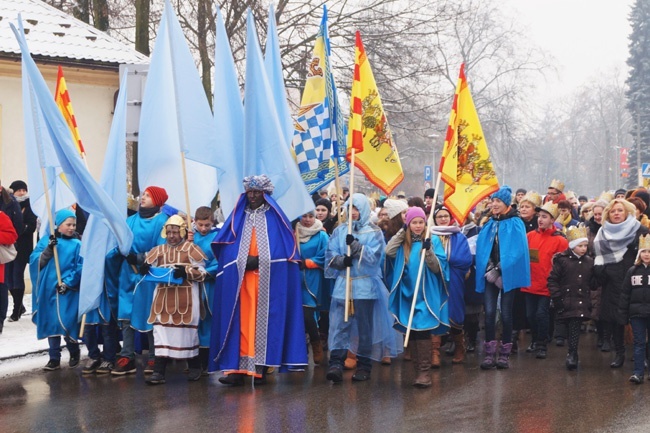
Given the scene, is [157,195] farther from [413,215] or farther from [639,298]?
[639,298]

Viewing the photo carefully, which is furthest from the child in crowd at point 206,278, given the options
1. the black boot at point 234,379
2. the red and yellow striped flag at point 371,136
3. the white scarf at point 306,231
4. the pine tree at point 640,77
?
the pine tree at point 640,77

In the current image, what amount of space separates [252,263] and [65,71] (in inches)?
419

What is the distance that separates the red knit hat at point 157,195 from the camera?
10891mm

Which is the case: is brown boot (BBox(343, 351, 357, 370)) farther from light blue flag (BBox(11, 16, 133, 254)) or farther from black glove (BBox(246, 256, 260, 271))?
light blue flag (BBox(11, 16, 133, 254))

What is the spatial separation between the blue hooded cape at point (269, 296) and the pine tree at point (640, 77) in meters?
61.9

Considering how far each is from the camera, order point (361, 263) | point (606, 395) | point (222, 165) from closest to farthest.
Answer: point (606, 395) < point (361, 263) < point (222, 165)

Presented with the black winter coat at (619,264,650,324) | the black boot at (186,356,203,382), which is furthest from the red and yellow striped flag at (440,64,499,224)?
the black boot at (186,356,203,382)

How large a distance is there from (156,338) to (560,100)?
104 metres

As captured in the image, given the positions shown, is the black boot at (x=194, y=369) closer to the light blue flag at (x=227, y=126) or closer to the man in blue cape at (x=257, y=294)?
the man in blue cape at (x=257, y=294)

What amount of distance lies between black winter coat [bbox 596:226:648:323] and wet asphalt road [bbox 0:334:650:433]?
0.65 m

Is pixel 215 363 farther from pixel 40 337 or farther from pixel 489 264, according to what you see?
pixel 489 264

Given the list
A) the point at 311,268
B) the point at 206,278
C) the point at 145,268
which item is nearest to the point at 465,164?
the point at 311,268

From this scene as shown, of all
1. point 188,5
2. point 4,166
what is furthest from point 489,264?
point 188,5

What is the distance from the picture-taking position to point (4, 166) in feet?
61.5
